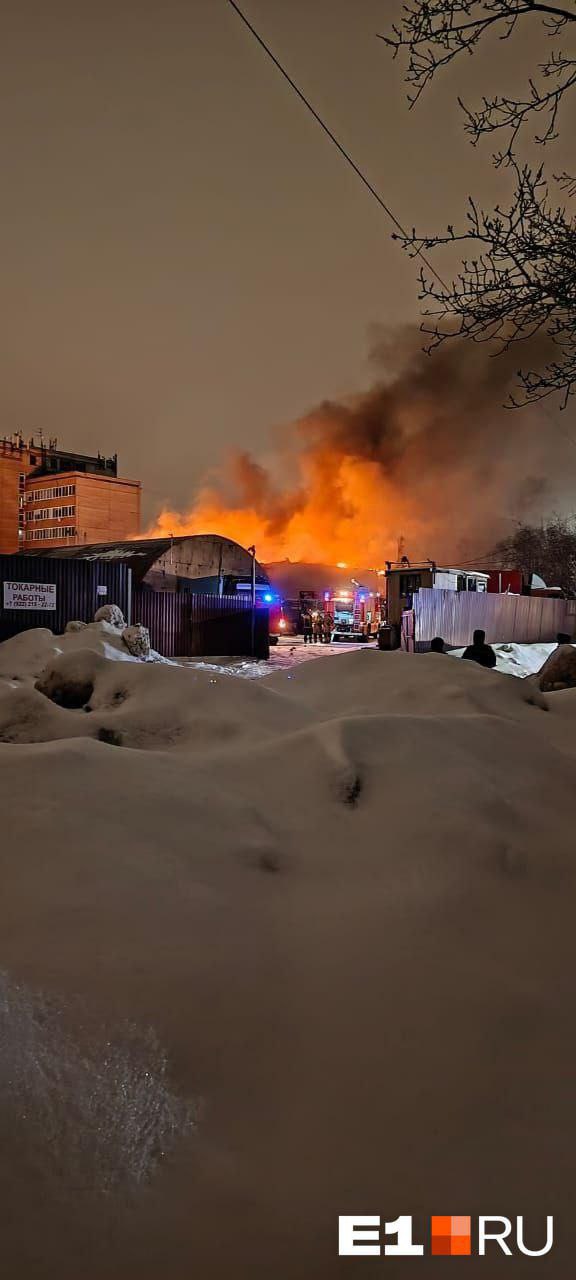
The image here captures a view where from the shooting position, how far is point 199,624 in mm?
22000

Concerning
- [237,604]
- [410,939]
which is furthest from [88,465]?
[410,939]

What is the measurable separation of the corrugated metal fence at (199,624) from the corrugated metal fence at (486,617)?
5683 millimetres

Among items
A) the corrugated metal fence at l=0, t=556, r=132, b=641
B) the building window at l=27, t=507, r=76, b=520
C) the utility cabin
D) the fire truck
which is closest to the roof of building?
the fire truck

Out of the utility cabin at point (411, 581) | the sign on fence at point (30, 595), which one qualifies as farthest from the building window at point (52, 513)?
the sign on fence at point (30, 595)

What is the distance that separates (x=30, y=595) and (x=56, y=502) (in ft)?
133

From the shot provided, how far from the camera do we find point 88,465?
197 ft

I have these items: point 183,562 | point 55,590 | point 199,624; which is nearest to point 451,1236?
point 55,590

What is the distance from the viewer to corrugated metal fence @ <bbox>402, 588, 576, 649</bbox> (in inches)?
851

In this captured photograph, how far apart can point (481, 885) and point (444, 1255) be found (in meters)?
1.33

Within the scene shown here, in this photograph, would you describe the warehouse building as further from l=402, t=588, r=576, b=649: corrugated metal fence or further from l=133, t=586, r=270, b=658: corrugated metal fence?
l=402, t=588, r=576, b=649: corrugated metal fence

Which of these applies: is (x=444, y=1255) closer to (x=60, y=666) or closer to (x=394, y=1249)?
(x=394, y=1249)

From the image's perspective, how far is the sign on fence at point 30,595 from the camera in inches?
634

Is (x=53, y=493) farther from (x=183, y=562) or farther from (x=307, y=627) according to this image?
(x=307, y=627)

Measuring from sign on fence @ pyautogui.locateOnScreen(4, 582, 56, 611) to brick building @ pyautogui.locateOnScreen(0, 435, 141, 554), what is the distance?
38637mm
